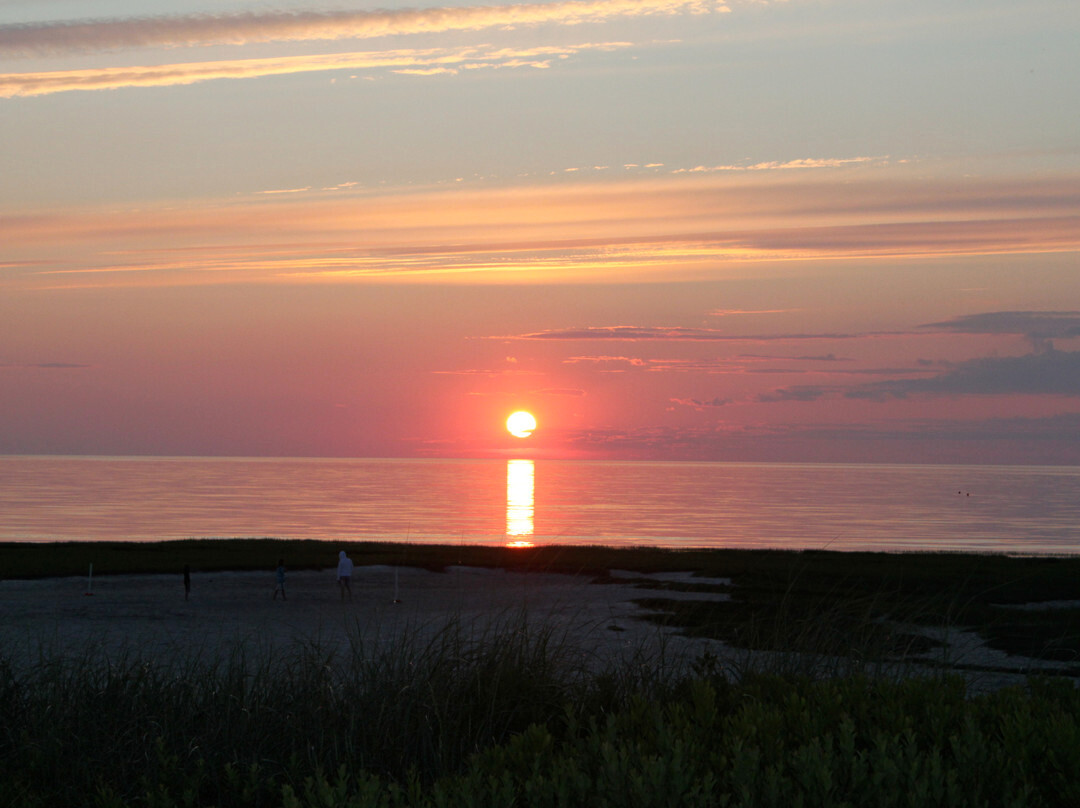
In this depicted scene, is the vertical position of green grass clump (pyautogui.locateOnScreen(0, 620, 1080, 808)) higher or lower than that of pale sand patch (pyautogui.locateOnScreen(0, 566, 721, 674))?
higher

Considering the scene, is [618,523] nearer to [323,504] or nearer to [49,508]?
[323,504]

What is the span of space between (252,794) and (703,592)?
31442mm

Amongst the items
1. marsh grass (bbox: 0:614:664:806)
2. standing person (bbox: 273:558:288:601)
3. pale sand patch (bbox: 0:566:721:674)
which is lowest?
pale sand patch (bbox: 0:566:721:674)

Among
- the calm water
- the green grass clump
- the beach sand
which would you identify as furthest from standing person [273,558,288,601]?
the calm water

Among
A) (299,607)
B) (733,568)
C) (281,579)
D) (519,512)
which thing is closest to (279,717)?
(299,607)

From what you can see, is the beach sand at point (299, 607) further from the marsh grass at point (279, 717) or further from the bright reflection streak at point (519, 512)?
the bright reflection streak at point (519, 512)

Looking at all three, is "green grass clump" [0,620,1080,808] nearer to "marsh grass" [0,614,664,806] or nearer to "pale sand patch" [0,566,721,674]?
"marsh grass" [0,614,664,806]

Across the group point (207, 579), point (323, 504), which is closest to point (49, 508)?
point (323, 504)

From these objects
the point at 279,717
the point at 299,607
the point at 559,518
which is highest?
the point at 559,518

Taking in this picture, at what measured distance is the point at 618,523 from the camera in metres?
94.5

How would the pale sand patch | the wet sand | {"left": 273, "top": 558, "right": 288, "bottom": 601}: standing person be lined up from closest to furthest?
1. the pale sand patch
2. the wet sand
3. {"left": 273, "top": 558, "right": 288, "bottom": 601}: standing person

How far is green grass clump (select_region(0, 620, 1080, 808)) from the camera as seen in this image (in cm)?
434

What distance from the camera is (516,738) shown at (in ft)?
17.2

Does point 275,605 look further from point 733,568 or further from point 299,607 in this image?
point 733,568
